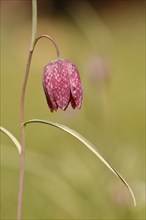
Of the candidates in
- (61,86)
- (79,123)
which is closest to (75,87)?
(61,86)

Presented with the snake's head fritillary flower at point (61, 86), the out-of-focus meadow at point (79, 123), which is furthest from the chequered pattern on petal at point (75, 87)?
the out-of-focus meadow at point (79, 123)

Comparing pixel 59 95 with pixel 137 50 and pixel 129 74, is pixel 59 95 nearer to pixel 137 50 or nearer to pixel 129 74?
pixel 129 74

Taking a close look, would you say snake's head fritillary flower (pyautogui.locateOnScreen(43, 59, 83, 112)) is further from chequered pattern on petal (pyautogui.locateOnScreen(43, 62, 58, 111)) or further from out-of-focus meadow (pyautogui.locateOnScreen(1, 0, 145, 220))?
out-of-focus meadow (pyautogui.locateOnScreen(1, 0, 145, 220))

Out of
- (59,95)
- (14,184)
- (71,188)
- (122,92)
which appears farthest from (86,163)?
(122,92)

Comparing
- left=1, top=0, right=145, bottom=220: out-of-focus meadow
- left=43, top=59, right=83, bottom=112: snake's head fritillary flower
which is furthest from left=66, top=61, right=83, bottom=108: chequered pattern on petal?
left=1, top=0, right=145, bottom=220: out-of-focus meadow

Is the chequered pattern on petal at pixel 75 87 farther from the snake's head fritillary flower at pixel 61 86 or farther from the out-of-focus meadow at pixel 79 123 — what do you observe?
the out-of-focus meadow at pixel 79 123

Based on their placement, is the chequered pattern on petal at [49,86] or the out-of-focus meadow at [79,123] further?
the out-of-focus meadow at [79,123]

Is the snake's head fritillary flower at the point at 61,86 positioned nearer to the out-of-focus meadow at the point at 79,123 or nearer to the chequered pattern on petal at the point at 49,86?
the chequered pattern on petal at the point at 49,86

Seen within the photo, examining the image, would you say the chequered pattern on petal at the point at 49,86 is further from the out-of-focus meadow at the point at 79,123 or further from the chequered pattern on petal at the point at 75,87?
the out-of-focus meadow at the point at 79,123

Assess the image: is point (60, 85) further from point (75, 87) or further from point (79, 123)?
point (79, 123)
